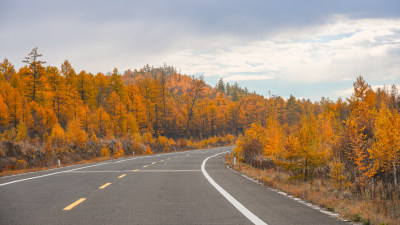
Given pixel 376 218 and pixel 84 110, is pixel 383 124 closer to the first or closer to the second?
pixel 376 218

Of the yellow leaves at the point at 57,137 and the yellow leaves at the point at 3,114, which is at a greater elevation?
the yellow leaves at the point at 3,114

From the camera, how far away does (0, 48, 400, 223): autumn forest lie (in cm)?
1373

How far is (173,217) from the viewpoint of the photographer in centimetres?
653

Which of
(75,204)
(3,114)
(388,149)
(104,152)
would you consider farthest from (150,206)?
(3,114)

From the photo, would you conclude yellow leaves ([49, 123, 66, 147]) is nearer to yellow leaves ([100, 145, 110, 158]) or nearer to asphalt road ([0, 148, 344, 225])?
yellow leaves ([100, 145, 110, 158])

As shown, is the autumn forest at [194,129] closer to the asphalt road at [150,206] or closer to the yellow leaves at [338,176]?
the yellow leaves at [338,176]

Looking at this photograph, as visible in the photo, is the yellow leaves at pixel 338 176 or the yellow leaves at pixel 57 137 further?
the yellow leaves at pixel 57 137

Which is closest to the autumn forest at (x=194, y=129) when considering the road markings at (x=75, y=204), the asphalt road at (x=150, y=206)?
the asphalt road at (x=150, y=206)

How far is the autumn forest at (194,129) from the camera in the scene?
13.7 m

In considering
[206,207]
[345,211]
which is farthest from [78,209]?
[345,211]

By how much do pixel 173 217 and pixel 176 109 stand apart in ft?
288

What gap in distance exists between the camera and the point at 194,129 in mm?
111750

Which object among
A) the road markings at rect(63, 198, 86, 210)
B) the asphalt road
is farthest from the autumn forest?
the road markings at rect(63, 198, 86, 210)

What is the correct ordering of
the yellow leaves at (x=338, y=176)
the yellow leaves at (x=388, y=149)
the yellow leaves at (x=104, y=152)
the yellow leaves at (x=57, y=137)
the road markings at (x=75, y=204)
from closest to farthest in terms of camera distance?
the road markings at (x=75, y=204) → the yellow leaves at (x=338, y=176) → the yellow leaves at (x=388, y=149) → the yellow leaves at (x=57, y=137) → the yellow leaves at (x=104, y=152)
